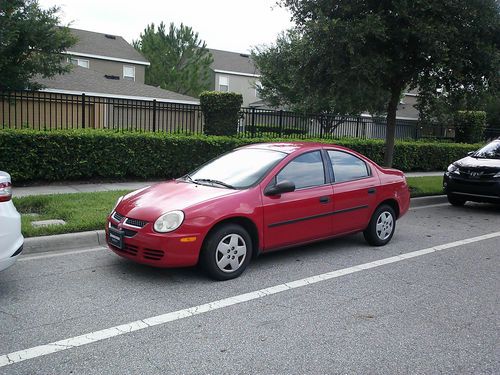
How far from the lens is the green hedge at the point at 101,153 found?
9.92 metres

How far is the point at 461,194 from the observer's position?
1057cm

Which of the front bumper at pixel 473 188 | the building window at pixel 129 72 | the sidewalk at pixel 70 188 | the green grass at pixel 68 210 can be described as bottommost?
the green grass at pixel 68 210

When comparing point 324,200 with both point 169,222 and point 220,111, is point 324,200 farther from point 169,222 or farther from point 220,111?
point 220,111

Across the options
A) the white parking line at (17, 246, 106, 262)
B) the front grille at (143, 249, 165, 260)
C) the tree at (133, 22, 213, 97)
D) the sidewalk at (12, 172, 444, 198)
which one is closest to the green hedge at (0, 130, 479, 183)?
the sidewalk at (12, 172, 444, 198)

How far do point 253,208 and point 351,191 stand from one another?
5.71ft

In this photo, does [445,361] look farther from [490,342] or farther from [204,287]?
[204,287]

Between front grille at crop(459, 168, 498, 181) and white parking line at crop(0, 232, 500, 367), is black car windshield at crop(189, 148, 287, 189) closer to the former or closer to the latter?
white parking line at crop(0, 232, 500, 367)

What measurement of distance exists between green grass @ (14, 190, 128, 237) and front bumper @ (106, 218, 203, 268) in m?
2.00

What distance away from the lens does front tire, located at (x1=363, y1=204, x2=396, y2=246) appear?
22.7 ft

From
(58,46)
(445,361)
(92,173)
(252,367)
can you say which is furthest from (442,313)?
(58,46)

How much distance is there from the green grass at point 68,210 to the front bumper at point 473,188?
697 centimetres

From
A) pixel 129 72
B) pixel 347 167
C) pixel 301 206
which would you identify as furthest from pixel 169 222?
pixel 129 72

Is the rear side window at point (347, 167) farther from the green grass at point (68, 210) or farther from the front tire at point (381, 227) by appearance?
the green grass at point (68, 210)

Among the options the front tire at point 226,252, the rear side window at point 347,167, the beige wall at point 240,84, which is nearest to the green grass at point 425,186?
the rear side window at point 347,167
